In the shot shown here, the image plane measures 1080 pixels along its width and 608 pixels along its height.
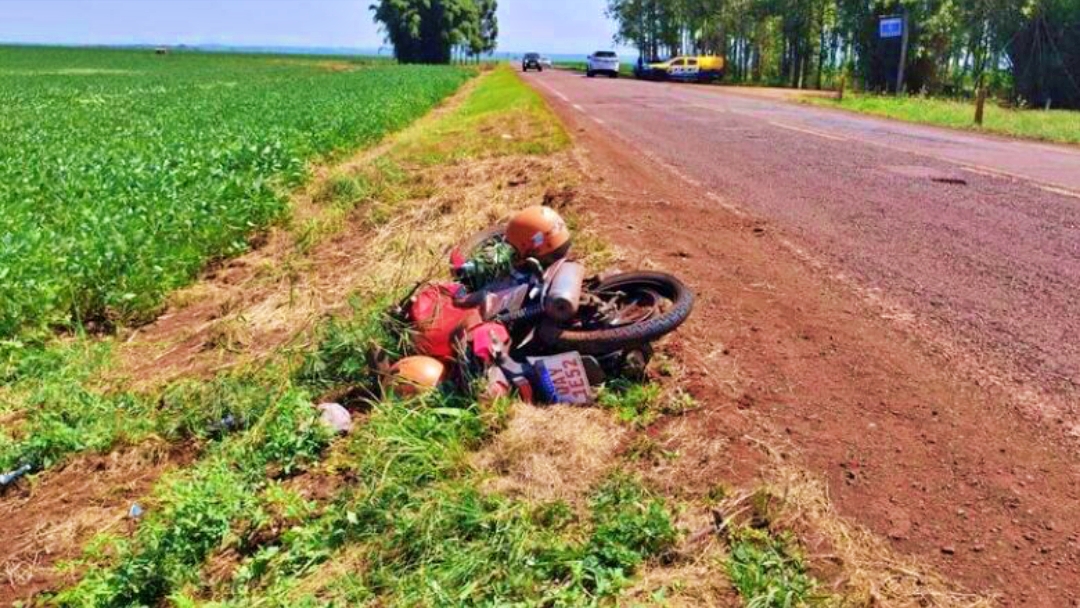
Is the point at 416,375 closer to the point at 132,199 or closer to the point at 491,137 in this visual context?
the point at 132,199

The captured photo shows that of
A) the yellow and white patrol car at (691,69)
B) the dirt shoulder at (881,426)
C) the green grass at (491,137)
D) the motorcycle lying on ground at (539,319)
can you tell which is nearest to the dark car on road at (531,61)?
the yellow and white patrol car at (691,69)

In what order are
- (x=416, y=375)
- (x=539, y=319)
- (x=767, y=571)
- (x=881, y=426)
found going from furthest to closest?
(x=539, y=319)
(x=416, y=375)
(x=881, y=426)
(x=767, y=571)

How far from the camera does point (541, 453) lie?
3.52m

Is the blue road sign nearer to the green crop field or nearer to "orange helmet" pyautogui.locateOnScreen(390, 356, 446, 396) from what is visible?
the green crop field

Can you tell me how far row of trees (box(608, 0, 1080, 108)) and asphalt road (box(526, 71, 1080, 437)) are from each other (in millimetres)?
17215

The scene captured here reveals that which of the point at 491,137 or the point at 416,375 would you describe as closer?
the point at 416,375

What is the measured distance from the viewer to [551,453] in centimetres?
353

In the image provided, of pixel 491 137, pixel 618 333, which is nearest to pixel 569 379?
pixel 618 333

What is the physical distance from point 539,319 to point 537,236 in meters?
0.54

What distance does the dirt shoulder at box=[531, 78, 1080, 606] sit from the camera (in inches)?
111

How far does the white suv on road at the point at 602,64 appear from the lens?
52562mm

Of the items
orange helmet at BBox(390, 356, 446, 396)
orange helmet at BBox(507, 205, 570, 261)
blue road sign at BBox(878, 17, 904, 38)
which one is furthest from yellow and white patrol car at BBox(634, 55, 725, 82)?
orange helmet at BBox(390, 356, 446, 396)

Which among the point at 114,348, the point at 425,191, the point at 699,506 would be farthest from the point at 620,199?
the point at 699,506

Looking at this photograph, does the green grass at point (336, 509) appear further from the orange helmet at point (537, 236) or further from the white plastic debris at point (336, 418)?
the orange helmet at point (537, 236)
